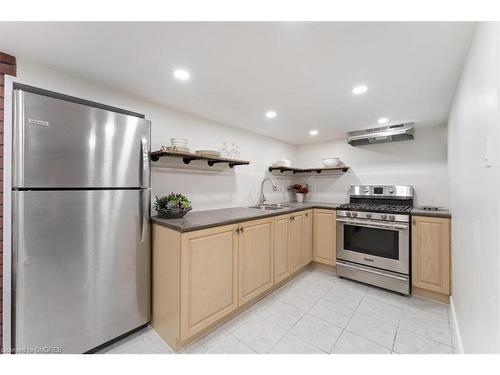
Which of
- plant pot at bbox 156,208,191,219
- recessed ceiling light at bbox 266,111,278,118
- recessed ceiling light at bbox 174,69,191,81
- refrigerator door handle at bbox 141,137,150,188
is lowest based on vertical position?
plant pot at bbox 156,208,191,219

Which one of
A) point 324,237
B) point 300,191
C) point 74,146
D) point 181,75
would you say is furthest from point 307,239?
point 74,146

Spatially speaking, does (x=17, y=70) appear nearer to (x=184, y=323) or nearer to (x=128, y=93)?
(x=128, y=93)

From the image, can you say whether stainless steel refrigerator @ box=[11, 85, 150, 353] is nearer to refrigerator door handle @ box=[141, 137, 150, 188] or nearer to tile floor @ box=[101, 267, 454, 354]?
refrigerator door handle @ box=[141, 137, 150, 188]

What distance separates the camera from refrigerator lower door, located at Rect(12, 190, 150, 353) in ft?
3.98

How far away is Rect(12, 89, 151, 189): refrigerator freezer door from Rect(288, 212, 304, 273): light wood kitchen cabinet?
179 centimetres

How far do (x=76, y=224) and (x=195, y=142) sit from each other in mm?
1448

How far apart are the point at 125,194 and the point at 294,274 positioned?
90.5 inches

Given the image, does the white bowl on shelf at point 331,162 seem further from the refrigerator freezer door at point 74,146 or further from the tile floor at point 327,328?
the refrigerator freezer door at point 74,146

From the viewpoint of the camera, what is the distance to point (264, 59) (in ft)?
4.50

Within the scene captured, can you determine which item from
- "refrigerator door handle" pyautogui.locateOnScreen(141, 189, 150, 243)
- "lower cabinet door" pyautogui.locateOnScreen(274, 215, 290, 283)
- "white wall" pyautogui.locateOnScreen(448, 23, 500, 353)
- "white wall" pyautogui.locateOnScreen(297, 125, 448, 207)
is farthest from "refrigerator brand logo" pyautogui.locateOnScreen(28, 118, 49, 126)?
"white wall" pyautogui.locateOnScreen(297, 125, 448, 207)

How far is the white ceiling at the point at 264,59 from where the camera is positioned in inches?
43.5

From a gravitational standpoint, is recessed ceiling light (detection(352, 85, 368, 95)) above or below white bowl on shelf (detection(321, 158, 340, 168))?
above

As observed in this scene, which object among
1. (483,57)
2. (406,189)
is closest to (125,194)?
(483,57)

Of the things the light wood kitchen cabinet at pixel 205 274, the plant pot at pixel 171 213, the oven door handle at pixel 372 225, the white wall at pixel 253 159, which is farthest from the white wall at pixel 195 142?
the oven door handle at pixel 372 225
